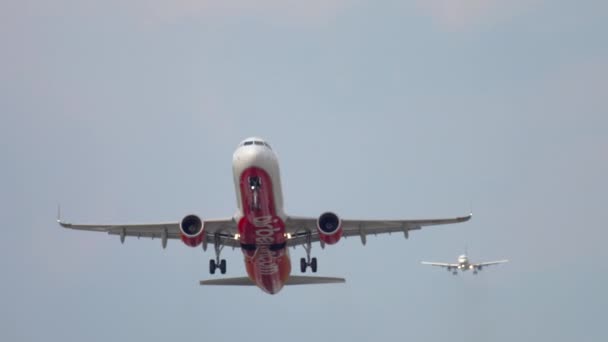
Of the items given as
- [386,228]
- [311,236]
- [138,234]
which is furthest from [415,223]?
[138,234]

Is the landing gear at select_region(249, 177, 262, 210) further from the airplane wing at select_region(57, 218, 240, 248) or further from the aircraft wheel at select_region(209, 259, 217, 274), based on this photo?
the aircraft wheel at select_region(209, 259, 217, 274)

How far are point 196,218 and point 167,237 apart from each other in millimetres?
5710

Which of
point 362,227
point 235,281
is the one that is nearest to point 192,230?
point 235,281

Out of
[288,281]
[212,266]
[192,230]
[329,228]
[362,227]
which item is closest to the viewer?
[192,230]

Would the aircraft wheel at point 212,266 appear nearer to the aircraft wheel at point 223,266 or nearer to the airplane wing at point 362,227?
the aircraft wheel at point 223,266

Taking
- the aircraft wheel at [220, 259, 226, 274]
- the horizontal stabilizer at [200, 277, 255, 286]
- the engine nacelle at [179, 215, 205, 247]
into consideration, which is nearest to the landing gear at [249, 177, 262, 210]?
the engine nacelle at [179, 215, 205, 247]

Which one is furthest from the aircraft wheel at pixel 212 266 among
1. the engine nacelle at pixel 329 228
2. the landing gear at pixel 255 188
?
the landing gear at pixel 255 188

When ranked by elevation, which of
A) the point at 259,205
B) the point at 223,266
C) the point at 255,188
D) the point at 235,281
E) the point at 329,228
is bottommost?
the point at 235,281

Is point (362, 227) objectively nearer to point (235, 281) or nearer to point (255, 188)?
point (235, 281)

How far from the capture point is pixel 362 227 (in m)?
50.8

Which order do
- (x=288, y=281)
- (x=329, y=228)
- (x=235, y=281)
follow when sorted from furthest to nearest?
(x=235, y=281) → (x=288, y=281) → (x=329, y=228)

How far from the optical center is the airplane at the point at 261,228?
43.2 meters

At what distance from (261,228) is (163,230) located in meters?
6.95

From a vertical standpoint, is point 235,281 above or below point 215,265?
below
